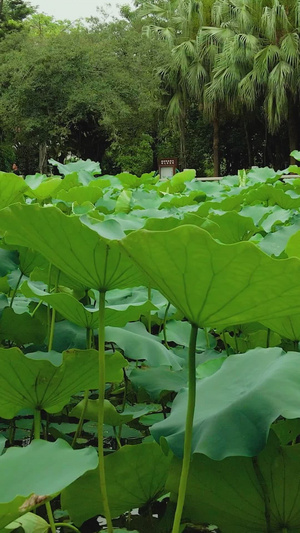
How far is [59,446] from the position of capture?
1.54 feet

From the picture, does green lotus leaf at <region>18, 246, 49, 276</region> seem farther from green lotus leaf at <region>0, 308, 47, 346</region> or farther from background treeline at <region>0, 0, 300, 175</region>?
background treeline at <region>0, 0, 300, 175</region>

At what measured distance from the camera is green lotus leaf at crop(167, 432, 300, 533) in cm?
49

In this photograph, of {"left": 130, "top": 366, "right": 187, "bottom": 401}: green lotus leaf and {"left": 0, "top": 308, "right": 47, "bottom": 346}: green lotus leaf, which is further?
{"left": 0, "top": 308, "right": 47, "bottom": 346}: green lotus leaf

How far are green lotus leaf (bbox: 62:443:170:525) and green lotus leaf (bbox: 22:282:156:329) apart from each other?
7.2 inches

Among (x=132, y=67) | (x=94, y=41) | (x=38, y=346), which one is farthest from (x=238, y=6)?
(x=38, y=346)

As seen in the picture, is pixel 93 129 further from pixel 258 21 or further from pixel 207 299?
pixel 207 299

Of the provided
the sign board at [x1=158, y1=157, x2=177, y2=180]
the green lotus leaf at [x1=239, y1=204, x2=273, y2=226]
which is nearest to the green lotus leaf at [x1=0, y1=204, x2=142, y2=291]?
the green lotus leaf at [x1=239, y1=204, x2=273, y2=226]

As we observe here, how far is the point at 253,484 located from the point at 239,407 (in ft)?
0.22

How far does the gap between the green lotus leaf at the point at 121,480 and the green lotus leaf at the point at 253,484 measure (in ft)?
0.19

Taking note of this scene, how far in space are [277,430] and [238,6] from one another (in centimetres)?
1820

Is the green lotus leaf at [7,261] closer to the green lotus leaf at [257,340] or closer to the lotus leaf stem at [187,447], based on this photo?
the green lotus leaf at [257,340]

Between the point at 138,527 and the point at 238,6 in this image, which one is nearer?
the point at 138,527

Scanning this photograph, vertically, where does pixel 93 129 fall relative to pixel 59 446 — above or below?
below

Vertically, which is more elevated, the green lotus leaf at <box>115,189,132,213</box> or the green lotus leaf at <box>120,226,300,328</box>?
the green lotus leaf at <box>120,226,300,328</box>
